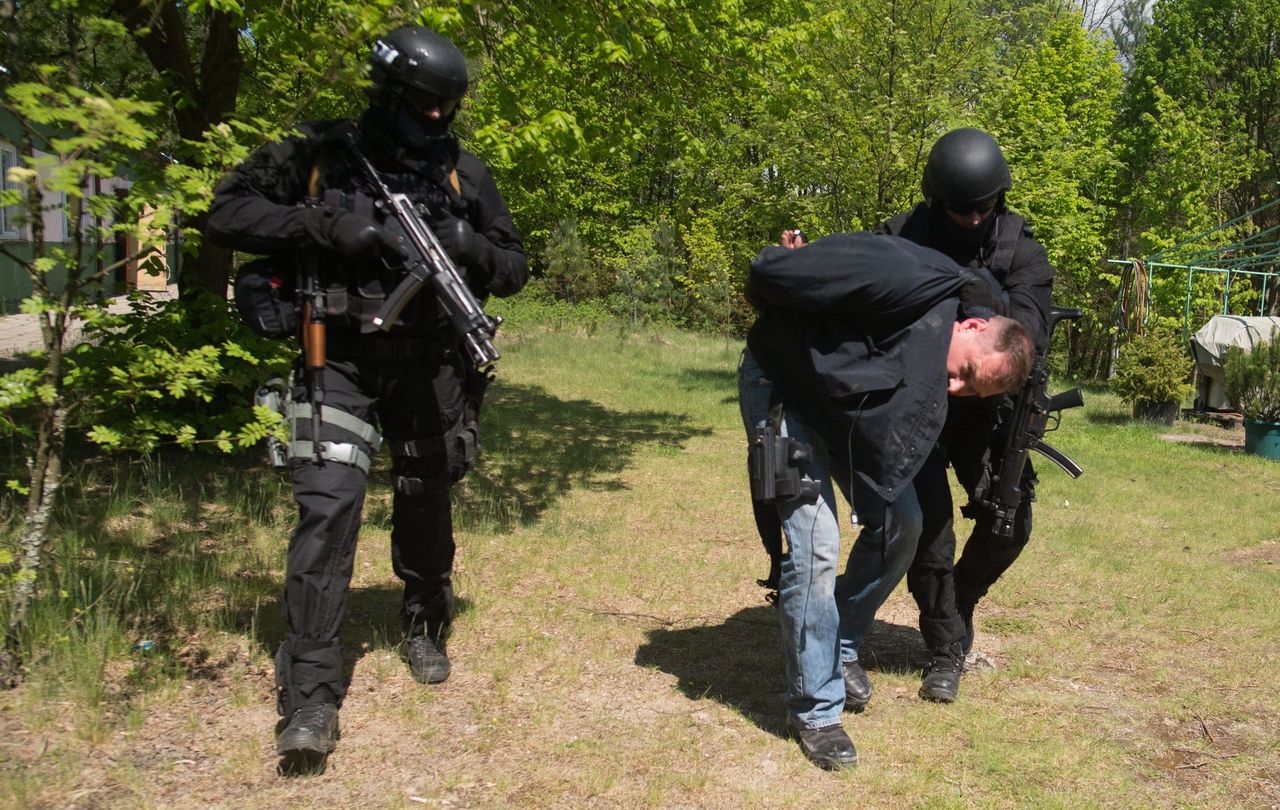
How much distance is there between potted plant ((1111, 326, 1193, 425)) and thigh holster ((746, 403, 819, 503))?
39.0ft

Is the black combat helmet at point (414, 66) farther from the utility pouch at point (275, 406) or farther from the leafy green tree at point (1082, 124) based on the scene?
the leafy green tree at point (1082, 124)

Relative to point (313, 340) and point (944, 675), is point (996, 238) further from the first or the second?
point (313, 340)

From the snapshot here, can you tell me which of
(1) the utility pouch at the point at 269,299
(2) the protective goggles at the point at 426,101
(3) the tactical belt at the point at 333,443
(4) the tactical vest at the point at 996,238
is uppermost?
(2) the protective goggles at the point at 426,101

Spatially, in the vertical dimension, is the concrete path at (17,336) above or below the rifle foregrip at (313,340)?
below

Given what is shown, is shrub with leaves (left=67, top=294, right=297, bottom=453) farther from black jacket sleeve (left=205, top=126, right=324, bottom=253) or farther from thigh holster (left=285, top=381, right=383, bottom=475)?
black jacket sleeve (left=205, top=126, right=324, bottom=253)

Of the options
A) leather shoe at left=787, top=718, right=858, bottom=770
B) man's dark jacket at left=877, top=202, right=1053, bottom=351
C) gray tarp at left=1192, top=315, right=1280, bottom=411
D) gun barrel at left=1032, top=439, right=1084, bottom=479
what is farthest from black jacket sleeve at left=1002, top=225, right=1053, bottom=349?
gray tarp at left=1192, top=315, right=1280, bottom=411

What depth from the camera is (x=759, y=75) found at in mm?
9250

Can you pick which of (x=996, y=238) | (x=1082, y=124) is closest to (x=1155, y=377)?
(x=996, y=238)

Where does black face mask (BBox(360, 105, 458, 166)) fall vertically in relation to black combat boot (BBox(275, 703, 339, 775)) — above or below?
above

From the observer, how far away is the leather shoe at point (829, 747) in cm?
345

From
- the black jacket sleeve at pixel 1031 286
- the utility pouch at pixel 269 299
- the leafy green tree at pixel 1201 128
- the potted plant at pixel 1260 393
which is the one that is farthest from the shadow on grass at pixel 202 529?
the leafy green tree at pixel 1201 128

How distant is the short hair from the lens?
3297 mm

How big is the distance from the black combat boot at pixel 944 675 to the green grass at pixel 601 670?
11 cm

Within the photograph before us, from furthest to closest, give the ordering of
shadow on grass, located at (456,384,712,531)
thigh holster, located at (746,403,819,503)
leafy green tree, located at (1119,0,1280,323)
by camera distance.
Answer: leafy green tree, located at (1119,0,1280,323), shadow on grass, located at (456,384,712,531), thigh holster, located at (746,403,819,503)
